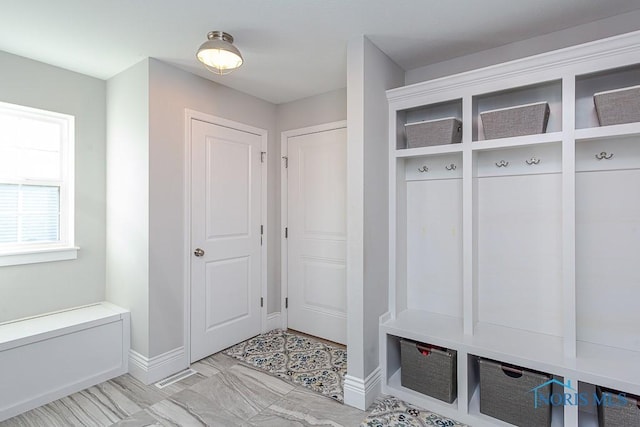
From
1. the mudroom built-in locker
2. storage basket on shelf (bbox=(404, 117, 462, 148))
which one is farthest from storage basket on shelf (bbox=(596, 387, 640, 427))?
storage basket on shelf (bbox=(404, 117, 462, 148))

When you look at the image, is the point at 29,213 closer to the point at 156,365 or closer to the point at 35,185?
the point at 35,185

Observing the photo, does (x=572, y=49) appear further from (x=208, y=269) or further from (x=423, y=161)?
(x=208, y=269)

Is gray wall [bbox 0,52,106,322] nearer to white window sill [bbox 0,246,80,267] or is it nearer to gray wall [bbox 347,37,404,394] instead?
white window sill [bbox 0,246,80,267]

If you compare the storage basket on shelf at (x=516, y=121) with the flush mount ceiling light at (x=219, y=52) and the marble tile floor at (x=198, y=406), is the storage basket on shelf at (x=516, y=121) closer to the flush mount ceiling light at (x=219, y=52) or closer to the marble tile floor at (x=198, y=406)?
the flush mount ceiling light at (x=219, y=52)

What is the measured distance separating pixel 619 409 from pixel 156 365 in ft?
9.24

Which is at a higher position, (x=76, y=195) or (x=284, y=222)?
(x=76, y=195)

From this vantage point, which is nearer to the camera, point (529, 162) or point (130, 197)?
point (529, 162)

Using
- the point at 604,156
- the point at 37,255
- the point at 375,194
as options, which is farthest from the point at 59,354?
the point at 604,156

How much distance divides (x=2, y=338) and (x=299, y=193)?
7.95 ft

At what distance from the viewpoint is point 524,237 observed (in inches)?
85.2

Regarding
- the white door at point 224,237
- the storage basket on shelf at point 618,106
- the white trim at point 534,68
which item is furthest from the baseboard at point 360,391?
the storage basket on shelf at point 618,106

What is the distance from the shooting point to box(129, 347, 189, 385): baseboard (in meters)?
2.40

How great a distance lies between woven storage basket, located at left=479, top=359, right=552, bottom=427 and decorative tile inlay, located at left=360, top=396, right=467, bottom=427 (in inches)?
9.1

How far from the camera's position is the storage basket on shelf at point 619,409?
1.56 metres
